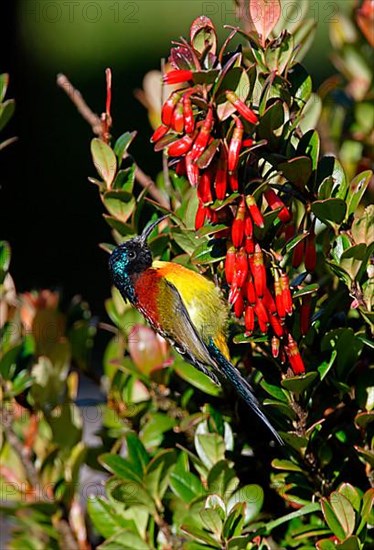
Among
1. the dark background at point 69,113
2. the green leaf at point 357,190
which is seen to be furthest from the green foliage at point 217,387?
the dark background at point 69,113

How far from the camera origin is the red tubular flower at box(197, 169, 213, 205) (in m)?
1.33

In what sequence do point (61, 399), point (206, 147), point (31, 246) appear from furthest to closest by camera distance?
point (31, 246) < point (61, 399) < point (206, 147)

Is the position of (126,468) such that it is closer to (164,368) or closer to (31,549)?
(164,368)

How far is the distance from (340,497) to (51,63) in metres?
7.26

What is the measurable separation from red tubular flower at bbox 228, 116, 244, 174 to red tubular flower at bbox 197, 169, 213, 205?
7cm

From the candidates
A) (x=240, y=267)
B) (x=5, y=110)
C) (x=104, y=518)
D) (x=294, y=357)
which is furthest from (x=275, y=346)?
(x=5, y=110)

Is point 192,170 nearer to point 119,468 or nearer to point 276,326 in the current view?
point 276,326

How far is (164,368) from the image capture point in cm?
182

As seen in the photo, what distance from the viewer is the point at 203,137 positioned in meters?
1.27

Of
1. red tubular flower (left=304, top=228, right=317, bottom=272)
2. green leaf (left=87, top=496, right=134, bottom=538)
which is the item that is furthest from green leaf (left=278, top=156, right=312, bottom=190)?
green leaf (left=87, top=496, right=134, bottom=538)

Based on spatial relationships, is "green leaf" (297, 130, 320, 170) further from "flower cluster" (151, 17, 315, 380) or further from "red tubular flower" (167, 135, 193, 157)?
"red tubular flower" (167, 135, 193, 157)

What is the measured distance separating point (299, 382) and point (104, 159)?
1.84 ft

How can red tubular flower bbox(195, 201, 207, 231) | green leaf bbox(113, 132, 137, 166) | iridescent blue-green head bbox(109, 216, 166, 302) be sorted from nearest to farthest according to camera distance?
red tubular flower bbox(195, 201, 207, 231) → green leaf bbox(113, 132, 137, 166) → iridescent blue-green head bbox(109, 216, 166, 302)

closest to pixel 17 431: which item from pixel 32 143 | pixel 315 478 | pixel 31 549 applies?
pixel 31 549
